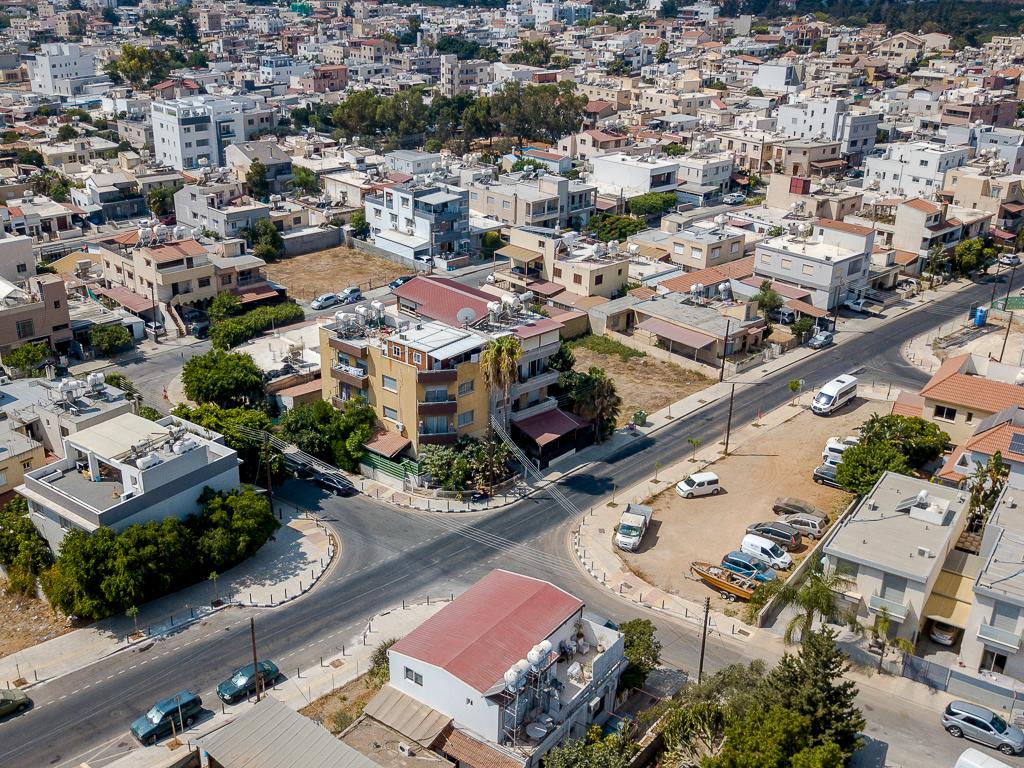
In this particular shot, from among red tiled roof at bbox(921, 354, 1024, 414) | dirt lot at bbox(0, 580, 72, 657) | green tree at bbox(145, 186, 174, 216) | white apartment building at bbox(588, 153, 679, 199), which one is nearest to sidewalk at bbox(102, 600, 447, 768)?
dirt lot at bbox(0, 580, 72, 657)

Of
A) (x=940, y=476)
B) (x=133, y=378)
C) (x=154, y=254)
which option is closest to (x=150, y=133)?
(x=154, y=254)

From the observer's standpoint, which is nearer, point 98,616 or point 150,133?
point 98,616

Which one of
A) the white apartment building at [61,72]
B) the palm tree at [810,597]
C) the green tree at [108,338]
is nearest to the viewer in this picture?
the palm tree at [810,597]

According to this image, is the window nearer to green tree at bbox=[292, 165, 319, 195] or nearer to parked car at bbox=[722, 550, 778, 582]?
green tree at bbox=[292, 165, 319, 195]

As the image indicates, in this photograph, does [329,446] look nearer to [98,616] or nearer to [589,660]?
[98,616]

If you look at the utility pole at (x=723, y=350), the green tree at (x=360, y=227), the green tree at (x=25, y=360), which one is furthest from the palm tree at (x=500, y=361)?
the green tree at (x=360, y=227)

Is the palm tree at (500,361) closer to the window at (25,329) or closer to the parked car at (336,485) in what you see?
the parked car at (336,485)
